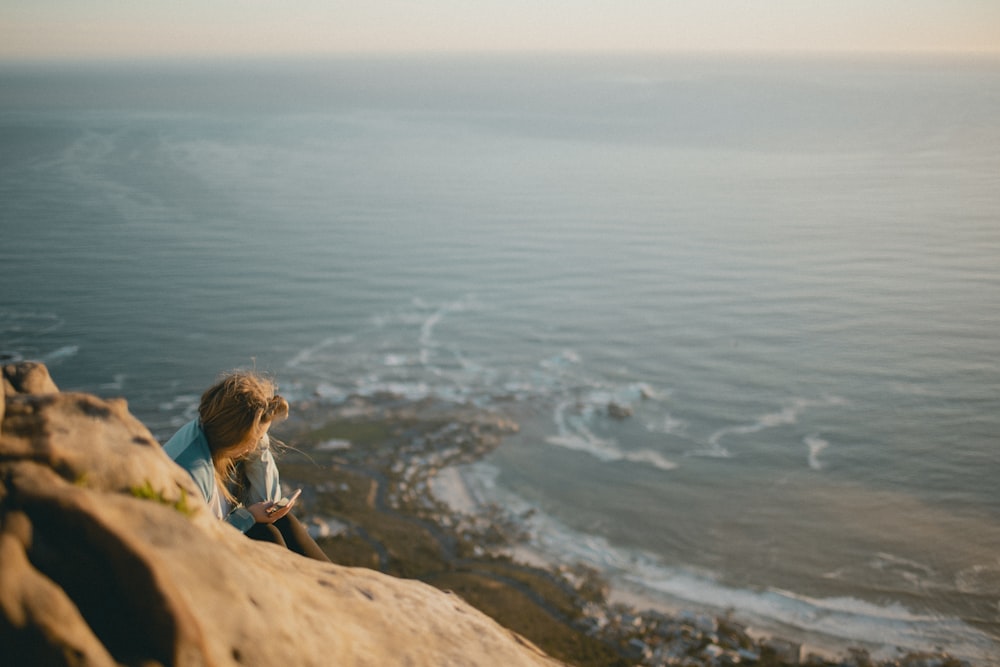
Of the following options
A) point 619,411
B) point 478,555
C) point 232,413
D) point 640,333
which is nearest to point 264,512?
point 232,413

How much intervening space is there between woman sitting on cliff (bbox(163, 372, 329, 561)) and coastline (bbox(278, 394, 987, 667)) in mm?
14050

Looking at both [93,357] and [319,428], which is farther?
[93,357]

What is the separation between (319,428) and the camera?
36.6 m

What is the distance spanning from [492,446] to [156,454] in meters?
29.2

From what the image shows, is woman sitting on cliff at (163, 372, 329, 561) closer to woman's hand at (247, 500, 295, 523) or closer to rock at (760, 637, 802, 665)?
woman's hand at (247, 500, 295, 523)

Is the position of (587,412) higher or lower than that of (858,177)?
lower

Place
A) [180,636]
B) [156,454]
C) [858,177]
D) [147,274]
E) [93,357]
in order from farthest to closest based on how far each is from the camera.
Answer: [858,177] < [147,274] < [93,357] < [156,454] < [180,636]

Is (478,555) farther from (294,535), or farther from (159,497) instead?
(159,497)

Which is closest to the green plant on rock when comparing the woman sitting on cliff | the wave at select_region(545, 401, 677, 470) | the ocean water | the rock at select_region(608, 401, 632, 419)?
the woman sitting on cliff

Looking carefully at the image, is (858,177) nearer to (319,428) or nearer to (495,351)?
(495,351)

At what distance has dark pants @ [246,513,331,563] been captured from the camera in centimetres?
917

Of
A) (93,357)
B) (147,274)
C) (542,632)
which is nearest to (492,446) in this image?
(542,632)

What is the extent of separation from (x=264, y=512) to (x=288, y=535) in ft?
1.70

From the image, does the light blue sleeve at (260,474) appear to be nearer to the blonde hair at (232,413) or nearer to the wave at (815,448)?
the blonde hair at (232,413)
